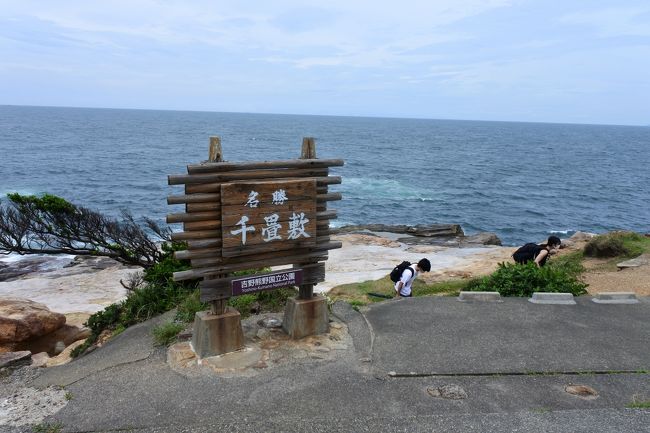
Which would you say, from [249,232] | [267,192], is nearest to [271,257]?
[249,232]

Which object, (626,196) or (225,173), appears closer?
(225,173)

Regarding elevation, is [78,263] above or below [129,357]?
below

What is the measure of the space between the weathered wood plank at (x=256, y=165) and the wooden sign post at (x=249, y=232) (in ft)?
0.04

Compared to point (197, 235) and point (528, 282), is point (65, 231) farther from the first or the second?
point (528, 282)

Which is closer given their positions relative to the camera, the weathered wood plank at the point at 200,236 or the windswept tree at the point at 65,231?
the weathered wood plank at the point at 200,236

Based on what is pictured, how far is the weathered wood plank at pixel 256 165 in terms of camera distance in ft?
19.7

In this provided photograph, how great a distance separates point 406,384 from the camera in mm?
5824

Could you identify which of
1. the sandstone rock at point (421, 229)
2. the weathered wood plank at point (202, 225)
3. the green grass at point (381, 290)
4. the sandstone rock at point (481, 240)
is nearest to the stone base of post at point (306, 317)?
the weathered wood plank at point (202, 225)

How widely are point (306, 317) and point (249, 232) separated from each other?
1.55 metres

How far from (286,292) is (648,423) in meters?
5.55

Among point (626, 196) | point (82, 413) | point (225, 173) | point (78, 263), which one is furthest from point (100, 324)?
point (626, 196)

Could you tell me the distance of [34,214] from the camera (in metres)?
13.0

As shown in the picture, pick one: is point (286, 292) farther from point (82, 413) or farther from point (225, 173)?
point (82, 413)

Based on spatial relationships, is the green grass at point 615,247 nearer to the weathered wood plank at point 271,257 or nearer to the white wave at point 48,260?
the weathered wood plank at point 271,257
